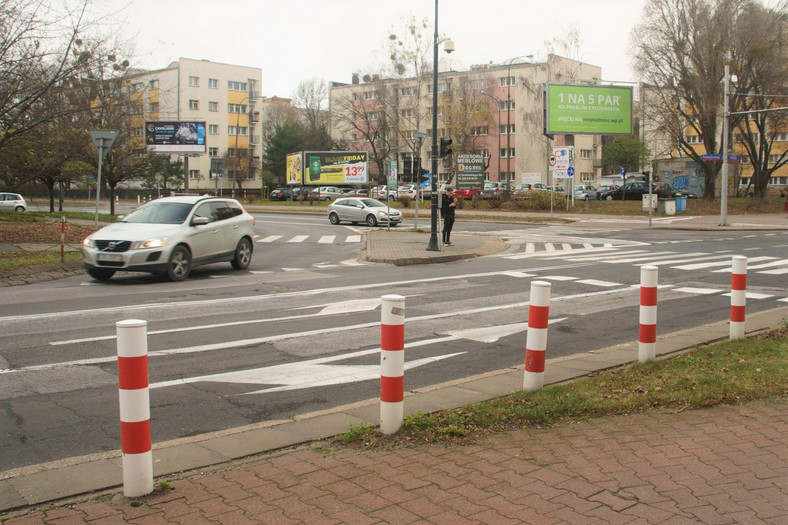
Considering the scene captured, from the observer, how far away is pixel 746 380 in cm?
611

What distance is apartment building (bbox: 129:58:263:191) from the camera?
87375mm

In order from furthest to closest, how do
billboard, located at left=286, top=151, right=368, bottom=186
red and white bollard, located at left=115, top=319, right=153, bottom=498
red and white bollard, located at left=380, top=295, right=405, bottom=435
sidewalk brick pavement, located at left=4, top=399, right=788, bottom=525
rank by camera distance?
billboard, located at left=286, top=151, right=368, bottom=186 → red and white bollard, located at left=380, top=295, right=405, bottom=435 → red and white bollard, located at left=115, top=319, right=153, bottom=498 → sidewalk brick pavement, located at left=4, top=399, right=788, bottom=525

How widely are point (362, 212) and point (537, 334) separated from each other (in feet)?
109

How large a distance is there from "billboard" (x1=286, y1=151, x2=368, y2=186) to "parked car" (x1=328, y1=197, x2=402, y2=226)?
94.1ft

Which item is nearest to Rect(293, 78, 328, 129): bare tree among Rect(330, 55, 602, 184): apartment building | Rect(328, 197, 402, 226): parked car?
Rect(330, 55, 602, 184): apartment building

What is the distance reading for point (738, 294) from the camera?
792cm

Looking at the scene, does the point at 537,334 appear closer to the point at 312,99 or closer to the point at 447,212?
the point at 447,212

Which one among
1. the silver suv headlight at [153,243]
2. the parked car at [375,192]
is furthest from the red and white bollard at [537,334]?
the parked car at [375,192]

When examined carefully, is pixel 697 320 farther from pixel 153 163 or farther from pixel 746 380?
pixel 153 163

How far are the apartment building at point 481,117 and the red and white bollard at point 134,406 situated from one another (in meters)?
61.3

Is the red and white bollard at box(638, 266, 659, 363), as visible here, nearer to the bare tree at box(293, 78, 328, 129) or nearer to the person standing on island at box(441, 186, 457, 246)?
the person standing on island at box(441, 186, 457, 246)

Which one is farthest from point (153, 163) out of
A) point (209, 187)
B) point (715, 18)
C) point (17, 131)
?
point (209, 187)

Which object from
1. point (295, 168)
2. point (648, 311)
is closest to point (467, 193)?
point (295, 168)

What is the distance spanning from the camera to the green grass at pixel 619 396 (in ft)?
15.9
